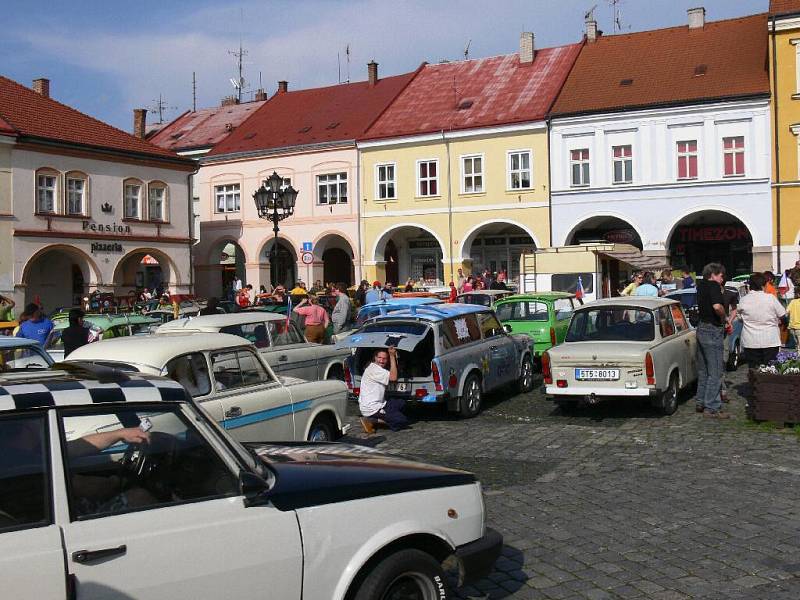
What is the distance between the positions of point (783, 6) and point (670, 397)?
88.6 ft

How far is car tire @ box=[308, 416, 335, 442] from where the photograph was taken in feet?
31.9

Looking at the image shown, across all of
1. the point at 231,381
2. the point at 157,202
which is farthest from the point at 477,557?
the point at 157,202

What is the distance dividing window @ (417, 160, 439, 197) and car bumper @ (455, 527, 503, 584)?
35940 millimetres

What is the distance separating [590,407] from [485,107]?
1102 inches

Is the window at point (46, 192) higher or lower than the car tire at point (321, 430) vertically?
higher

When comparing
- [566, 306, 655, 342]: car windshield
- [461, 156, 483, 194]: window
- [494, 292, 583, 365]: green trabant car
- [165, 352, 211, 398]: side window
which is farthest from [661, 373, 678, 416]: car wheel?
[461, 156, 483, 194]: window

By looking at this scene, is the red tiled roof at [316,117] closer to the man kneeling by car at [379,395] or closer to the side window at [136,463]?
the man kneeling by car at [379,395]

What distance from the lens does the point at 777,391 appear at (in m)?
11.1

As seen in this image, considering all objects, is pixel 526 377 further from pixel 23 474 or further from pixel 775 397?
pixel 23 474

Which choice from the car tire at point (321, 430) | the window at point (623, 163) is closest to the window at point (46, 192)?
the window at point (623, 163)

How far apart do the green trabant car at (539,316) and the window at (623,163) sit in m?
19.1

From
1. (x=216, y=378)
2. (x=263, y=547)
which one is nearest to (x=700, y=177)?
(x=216, y=378)

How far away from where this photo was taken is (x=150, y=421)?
4199mm

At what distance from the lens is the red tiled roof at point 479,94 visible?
3894cm
